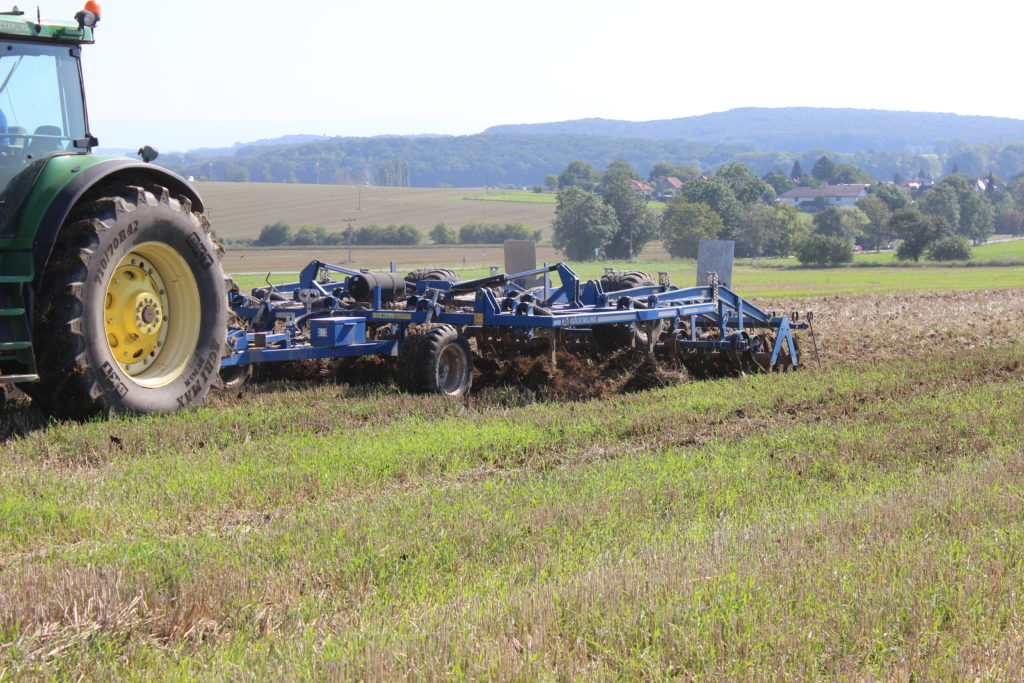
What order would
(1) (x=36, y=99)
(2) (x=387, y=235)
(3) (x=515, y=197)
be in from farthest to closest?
1. (3) (x=515, y=197)
2. (2) (x=387, y=235)
3. (1) (x=36, y=99)

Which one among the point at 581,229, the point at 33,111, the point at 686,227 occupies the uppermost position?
the point at 33,111

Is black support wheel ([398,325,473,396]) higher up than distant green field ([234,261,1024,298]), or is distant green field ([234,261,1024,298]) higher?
black support wheel ([398,325,473,396])

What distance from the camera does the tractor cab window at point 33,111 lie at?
6.80 m

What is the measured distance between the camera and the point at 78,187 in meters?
6.69

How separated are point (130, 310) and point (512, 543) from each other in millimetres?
3847

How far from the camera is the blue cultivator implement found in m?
9.65

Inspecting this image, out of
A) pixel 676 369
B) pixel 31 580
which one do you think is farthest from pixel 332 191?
pixel 31 580

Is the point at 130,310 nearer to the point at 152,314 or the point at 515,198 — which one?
the point at 152,314

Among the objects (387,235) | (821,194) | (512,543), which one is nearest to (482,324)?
(512,543)

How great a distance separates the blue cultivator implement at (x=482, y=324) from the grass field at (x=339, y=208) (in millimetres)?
55516

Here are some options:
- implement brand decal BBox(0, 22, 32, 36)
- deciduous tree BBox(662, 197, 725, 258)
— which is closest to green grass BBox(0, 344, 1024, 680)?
implement brand decal BBox(0, 22, 32, 36)

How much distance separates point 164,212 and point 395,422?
2.26m

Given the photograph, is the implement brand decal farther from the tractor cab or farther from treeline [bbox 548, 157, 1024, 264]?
treeline [bbox 548, 157, 1024, 264]

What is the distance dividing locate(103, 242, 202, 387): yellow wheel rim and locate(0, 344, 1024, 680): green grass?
50cm
